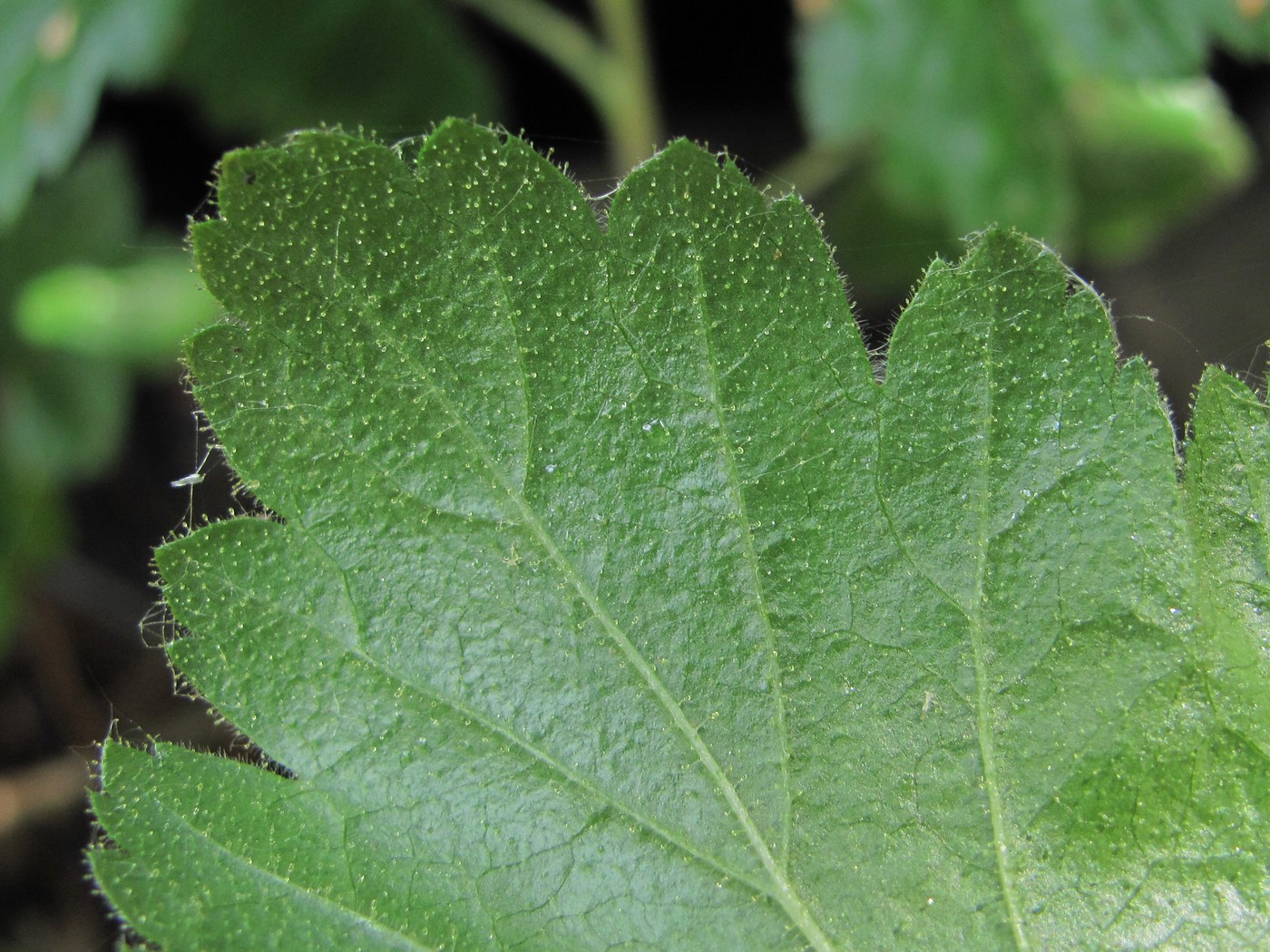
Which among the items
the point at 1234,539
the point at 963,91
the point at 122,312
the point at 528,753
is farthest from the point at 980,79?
the point at 122,312

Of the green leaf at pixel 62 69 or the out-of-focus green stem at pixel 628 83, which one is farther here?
the out-of-focus green stem at pixel 628 83

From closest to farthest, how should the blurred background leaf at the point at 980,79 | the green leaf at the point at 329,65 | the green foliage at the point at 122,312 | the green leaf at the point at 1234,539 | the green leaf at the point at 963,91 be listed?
the green leaf at the point at 1234,539, the blurred background leaf at the point at 980,79, the green leaf at the point at 963,91, the green foliage at the point at 122,312, the green leaf at the point at 329,65

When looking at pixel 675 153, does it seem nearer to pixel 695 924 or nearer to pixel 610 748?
pixel 610 748

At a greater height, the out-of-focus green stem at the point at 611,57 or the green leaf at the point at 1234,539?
the out-of-focus green stem at the point at 611,57

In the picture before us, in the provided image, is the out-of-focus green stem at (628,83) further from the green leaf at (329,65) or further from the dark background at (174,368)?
the green leaf at (329,65)

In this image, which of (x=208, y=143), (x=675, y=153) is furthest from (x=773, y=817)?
(x=208, y=143)

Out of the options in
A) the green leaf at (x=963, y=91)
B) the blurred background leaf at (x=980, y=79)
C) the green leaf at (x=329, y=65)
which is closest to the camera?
the blurred background leaf at (x=980, y=79)

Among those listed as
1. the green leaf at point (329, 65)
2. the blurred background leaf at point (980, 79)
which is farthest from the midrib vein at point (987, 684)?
the green leaf at point (329, 65)
